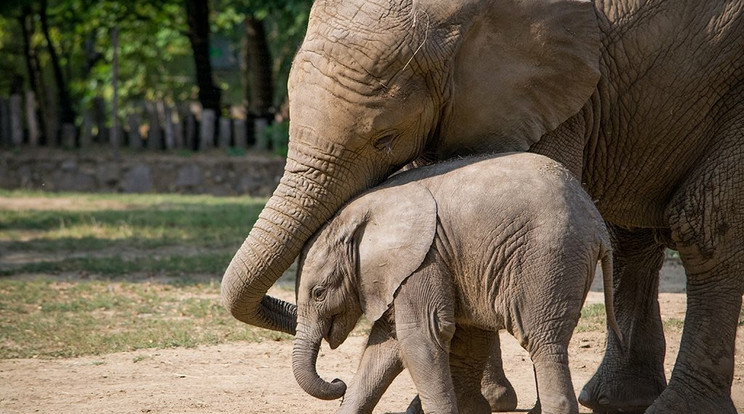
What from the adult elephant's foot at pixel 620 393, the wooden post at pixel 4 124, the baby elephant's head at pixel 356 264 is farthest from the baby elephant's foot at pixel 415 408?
the wooden post at pixel 4 124

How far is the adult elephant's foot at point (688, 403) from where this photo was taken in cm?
601

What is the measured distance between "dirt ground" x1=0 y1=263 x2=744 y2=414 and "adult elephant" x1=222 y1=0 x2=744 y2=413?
3.51 ft

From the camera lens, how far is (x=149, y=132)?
20531 mm

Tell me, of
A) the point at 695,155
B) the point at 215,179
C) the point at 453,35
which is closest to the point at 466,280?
the point at 453,35

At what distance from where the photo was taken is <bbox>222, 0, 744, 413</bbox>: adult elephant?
518 centimetres

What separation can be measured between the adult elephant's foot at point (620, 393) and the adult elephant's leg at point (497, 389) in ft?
2.21

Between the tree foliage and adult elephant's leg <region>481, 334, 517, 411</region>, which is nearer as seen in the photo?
adult elephant's leg <region>481, 334, 517, 411</region>

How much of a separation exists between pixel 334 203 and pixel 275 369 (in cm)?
236

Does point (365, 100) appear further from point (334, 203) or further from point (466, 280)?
point (466, 280)

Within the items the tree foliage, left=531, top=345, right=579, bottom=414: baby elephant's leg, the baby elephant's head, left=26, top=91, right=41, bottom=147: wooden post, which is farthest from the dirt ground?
left=26, top=91, right=41, bottom=147: wooden post

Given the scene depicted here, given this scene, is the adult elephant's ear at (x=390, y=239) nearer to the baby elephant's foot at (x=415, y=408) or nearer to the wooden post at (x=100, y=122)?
the baby elephant's foot at (x=415, y=408)

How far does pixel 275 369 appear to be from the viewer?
7.29 m

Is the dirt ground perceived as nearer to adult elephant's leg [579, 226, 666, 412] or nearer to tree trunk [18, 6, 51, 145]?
adult elephant's leg [579, 226, 666, 412]

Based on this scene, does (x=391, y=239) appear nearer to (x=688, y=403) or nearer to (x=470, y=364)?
(x=470, y=364)
